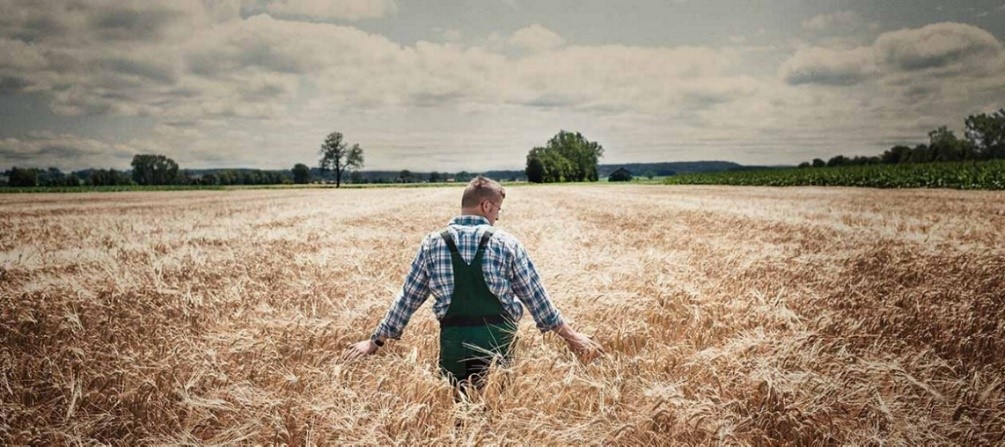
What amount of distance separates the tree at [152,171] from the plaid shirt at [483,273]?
138117 millimetres

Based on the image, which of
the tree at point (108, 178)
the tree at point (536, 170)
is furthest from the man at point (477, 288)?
the tree at point (536, 170)

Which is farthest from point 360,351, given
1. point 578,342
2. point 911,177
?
point 911,177

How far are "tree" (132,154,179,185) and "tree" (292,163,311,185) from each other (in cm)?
2811

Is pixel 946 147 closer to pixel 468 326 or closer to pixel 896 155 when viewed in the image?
pixel 896 155

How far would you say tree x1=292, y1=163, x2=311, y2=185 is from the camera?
141 m

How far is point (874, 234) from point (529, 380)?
35.9 feet

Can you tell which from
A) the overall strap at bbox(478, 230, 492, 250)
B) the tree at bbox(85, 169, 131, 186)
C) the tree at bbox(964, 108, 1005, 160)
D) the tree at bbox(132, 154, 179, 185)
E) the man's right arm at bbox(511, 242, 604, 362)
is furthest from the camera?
the tree at bbox(132, 154, 179, 185)

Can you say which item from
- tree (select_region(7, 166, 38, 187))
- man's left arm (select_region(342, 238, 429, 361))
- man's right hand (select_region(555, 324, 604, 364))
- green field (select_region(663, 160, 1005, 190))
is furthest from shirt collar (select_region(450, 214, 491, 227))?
tree (select_region(7, 166, 38, 187))

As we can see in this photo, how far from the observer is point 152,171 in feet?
399

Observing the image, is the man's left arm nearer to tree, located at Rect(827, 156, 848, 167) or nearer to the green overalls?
the green overalls

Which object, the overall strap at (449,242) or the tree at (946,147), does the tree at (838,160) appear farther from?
the overall strap at (449,242)

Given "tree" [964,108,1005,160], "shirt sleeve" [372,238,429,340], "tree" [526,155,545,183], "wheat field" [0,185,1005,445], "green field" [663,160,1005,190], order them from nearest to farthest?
"wheat field" [0,185,1005,445]
"shirt sleeve" [372,238,429,340]
"green field" [663,160,1005,190]
"tree" [964,108,1005,160]
"tree" [526,155,545,183]

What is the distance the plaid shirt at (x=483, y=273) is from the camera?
306 cm

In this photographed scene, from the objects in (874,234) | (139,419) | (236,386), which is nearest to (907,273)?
(874,234)
